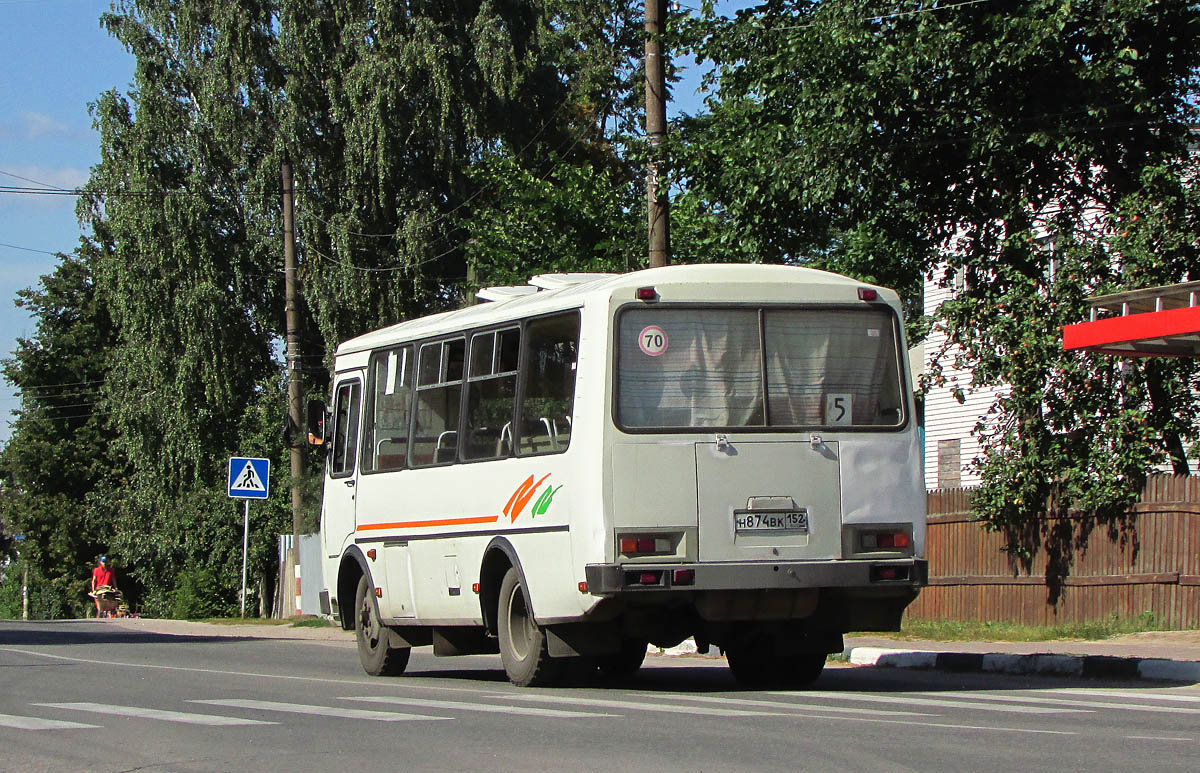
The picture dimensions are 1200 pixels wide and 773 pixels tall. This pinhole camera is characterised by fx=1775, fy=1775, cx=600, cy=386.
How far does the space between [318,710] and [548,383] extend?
307 cm

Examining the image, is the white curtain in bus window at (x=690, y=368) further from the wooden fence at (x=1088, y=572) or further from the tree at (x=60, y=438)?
the tree at (x=60, y=438)

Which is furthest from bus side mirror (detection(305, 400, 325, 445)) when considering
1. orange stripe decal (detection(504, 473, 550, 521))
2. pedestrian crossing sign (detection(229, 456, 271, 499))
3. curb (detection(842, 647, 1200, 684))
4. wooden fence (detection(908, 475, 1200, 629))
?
pedestrian crossing sign (detection(229, 456, 271, 499))

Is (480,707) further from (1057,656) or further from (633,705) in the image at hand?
(1057,656)

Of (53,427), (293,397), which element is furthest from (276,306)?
(53,427)

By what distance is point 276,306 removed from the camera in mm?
41031

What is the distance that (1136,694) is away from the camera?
12.5 m

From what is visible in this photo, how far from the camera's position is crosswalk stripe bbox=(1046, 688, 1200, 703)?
12.0 m

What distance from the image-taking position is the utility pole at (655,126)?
64.5 ft

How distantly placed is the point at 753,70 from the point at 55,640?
12580 mm

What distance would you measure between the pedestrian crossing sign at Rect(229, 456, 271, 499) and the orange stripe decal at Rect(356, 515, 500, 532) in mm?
14526

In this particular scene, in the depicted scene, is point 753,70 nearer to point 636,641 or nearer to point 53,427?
point 636,641

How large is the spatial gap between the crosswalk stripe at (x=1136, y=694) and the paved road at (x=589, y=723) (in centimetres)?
1

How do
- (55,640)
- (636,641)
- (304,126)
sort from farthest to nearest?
(304,126) < (55,640) < (636,641)

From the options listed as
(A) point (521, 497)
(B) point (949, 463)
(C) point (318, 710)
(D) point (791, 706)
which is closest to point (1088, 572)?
(A) point (521, 497)
